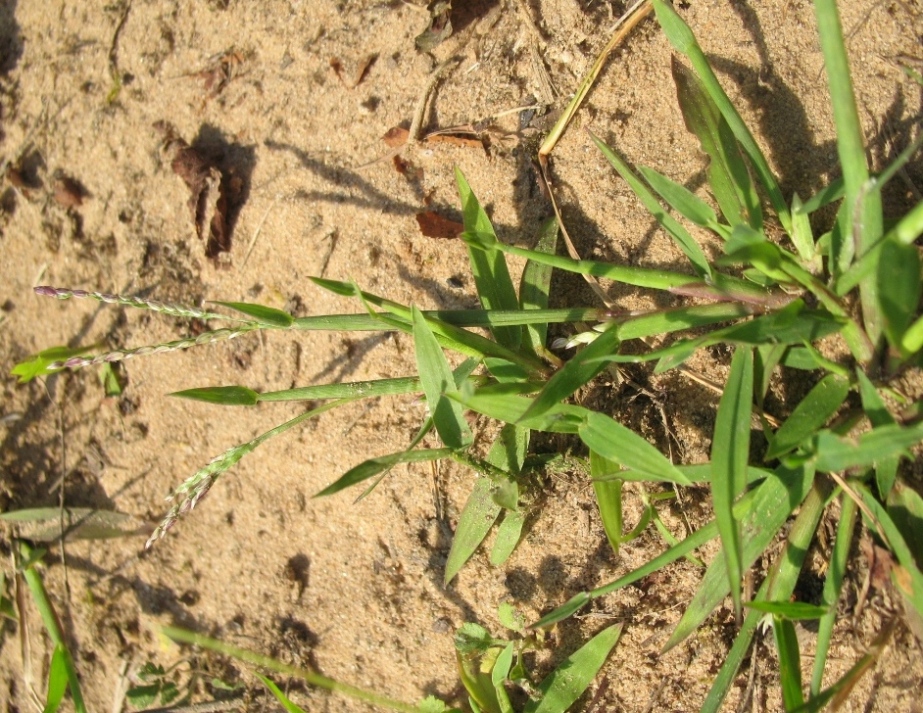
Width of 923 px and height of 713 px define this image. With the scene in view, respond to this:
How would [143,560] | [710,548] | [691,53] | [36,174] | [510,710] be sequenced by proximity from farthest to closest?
[36,174] → [143,560] → [510,710] → [710,548] → [691,53]

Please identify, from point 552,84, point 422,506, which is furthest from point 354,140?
point 422,506

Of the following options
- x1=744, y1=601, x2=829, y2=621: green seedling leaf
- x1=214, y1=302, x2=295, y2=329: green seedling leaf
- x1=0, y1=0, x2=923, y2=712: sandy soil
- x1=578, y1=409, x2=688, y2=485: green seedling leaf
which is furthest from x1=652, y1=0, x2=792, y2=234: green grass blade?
x1=214, y1=302, x2=295, y2=329: green seedling leaf

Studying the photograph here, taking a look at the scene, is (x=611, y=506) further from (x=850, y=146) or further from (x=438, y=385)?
(x=850, y=146)

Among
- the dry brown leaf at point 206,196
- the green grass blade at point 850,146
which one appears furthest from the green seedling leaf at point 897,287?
the dry brown leaf at point 206,196

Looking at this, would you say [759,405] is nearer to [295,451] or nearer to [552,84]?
[552,84]

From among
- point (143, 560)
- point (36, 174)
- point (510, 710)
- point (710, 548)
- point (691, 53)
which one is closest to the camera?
point (691, 53)

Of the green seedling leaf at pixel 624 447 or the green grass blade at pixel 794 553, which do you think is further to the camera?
the green grass blade at pixel 794 553

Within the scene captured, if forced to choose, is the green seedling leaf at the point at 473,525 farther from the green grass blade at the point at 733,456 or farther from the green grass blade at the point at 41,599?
the green grass blade at the point at 41,599
